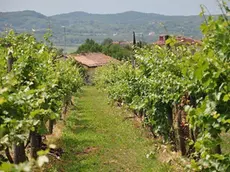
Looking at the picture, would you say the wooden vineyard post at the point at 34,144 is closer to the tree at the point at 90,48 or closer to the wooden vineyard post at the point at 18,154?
the wooden vineyard post at the point at 18,154

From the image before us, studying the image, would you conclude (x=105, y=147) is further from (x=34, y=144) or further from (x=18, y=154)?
(x=18, y=154)

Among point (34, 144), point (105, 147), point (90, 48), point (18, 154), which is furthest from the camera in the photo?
point (90, 48)

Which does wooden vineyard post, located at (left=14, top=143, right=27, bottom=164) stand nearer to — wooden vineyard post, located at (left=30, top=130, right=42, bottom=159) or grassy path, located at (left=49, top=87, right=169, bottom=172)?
wooden vineyard post, located at (left=30, top=130, right=42, bottom=159)

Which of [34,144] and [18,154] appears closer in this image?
[18,154]

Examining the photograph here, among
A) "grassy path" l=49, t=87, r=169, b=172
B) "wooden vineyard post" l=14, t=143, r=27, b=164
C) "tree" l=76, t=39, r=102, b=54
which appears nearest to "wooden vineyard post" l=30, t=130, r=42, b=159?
"grassy path" l=49, t=87, r=169, b=172

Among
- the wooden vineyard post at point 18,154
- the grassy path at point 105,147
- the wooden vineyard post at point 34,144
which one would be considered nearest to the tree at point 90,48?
the grassy path at point 105,147

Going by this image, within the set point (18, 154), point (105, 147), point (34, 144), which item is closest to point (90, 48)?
point (105, 147)

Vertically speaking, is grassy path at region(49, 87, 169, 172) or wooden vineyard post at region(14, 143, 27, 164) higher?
wooden vineyard post at region(14, 143, 27, 164)

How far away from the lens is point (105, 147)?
14.0 m

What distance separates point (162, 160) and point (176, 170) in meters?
1.47

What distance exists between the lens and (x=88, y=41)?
93.5m

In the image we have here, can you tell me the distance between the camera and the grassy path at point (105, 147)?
1118cm

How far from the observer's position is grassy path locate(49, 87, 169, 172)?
440 inches

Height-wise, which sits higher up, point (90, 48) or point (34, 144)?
point (34, 144)
